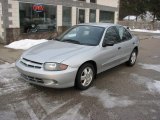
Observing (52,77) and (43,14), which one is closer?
(52,77)

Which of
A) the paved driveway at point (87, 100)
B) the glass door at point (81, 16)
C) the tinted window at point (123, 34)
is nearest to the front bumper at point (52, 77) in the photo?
the paved driveway at point (87, 100)

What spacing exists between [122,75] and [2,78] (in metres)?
3.24

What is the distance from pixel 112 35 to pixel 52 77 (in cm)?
240

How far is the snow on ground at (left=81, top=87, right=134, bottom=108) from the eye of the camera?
4.51m

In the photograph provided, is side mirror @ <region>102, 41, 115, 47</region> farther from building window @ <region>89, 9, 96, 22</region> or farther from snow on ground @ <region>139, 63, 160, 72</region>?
building window @ <region>89, 9, 96, 22</region>

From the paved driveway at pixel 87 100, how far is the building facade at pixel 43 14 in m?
5.63

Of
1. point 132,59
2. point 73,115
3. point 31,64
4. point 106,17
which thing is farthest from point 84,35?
point 106,17

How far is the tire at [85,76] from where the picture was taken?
16.3ft

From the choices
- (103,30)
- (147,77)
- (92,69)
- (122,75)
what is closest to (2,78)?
(92,69)

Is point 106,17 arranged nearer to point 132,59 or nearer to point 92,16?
point 92,16

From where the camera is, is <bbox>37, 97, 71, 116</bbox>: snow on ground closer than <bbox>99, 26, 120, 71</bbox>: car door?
Yes

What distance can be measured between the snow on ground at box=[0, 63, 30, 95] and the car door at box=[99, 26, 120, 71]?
6.31 ft

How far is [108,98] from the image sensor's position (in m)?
4.80

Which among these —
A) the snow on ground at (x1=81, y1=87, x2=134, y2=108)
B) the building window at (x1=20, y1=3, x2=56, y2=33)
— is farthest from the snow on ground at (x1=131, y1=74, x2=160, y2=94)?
the building window at (x1=20, y1=3, x2=56, y2=33)
